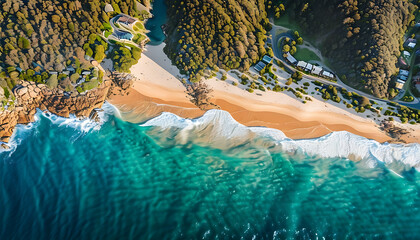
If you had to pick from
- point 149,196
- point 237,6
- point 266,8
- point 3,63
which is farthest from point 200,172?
point 3,63

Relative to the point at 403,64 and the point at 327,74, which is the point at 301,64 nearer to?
the point at 327,74

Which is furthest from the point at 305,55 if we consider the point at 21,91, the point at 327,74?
the point at 21,91

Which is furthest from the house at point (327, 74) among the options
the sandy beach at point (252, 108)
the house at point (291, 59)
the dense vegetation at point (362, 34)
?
the house at point (291, 59)

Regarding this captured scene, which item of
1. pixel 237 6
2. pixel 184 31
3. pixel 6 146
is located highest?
pixel 237 6

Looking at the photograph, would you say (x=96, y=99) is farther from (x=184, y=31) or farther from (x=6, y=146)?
(x=184, y=31)

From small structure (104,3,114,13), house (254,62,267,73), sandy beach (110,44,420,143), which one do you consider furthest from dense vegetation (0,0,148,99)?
house (254,62,267,73)

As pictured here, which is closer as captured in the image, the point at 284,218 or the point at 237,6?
the point at 284,218
